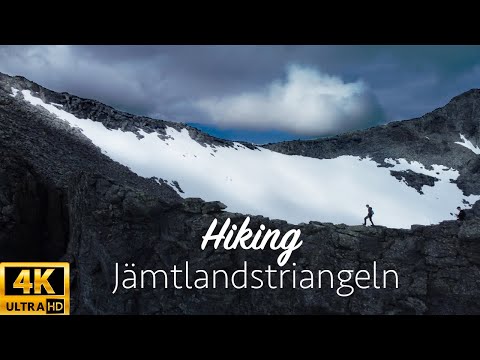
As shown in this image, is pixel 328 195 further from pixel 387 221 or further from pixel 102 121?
pixel 102 121

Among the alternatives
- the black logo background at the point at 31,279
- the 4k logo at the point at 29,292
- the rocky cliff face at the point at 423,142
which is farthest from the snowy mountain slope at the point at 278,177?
the 4k logo at the point at 29,292

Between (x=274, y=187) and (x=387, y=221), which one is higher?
(x=274, y=187)

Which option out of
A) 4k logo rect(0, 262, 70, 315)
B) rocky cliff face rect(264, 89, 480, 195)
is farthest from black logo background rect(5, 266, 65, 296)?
rocky cliff face rect(264, 89, 480, 195)

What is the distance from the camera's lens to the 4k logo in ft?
50.1

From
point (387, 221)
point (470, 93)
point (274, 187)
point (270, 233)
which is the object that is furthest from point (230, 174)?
point (470, 93)

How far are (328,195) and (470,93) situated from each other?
173 ft

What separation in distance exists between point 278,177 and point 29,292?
4734cm

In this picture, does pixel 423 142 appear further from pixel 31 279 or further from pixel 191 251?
pixel 31 279

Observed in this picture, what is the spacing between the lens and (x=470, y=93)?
86.9m

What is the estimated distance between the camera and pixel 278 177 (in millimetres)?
60250

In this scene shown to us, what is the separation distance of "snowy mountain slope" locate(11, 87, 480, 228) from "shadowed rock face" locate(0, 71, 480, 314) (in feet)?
57.6

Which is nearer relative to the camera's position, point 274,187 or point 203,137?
point 274,187

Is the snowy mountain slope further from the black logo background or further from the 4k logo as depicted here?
the 4k logo

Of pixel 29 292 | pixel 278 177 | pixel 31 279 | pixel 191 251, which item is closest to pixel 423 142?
pixel 278 177
